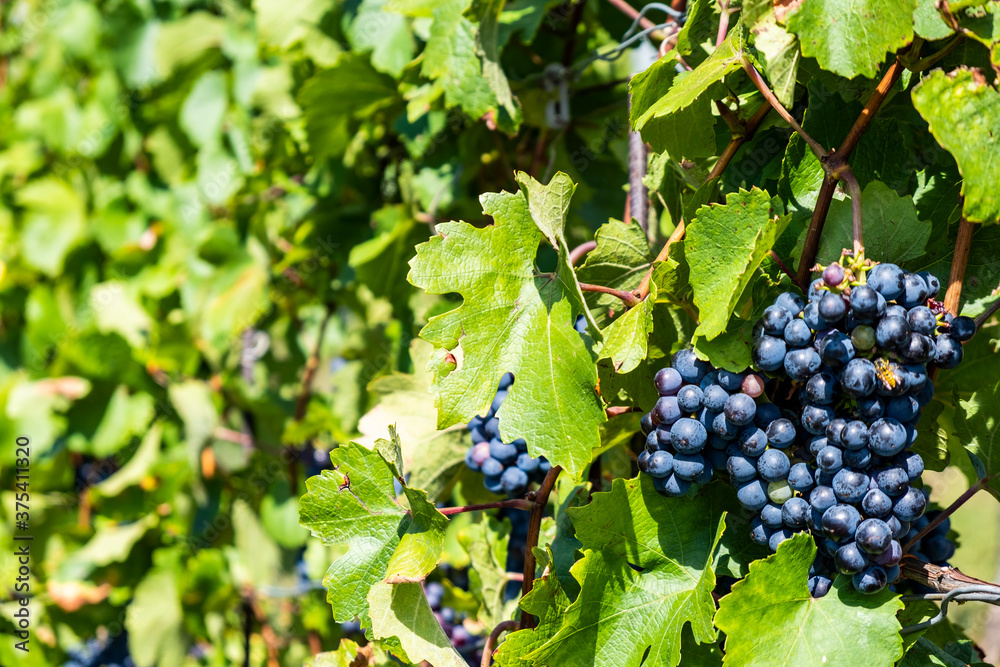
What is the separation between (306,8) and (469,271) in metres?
1.38

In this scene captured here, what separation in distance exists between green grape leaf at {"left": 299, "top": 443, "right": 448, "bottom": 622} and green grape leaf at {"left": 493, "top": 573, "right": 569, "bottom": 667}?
0.46ft

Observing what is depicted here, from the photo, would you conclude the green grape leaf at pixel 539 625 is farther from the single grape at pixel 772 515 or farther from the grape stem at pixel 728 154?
the grape stem at pixel 728 154

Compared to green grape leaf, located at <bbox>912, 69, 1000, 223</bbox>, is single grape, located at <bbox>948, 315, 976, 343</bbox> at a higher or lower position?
lower

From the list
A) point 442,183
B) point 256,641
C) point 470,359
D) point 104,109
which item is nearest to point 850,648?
point 470,359

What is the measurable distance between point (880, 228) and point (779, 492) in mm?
294

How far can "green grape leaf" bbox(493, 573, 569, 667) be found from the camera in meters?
0.85

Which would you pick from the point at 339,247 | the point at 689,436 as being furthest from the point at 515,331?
the point at 339,247

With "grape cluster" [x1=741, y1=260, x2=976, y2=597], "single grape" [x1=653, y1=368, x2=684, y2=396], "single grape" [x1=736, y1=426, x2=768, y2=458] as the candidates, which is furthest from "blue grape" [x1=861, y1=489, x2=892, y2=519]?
"single grape" [x1=653, y1=368, x2=684, y2=396]

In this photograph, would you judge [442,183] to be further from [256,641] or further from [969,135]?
[256,641]

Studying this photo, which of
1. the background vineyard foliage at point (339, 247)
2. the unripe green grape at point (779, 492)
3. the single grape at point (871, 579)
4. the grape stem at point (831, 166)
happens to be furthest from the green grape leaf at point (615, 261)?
the single grape at point (871, 579)

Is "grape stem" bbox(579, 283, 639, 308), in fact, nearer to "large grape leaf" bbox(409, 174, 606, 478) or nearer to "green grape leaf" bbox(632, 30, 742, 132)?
"large grape leaf" bbox(409, 174, 606, 478)

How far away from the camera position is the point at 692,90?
80cm

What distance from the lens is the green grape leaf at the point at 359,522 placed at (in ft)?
3.14

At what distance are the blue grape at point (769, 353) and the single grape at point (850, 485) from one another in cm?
12
